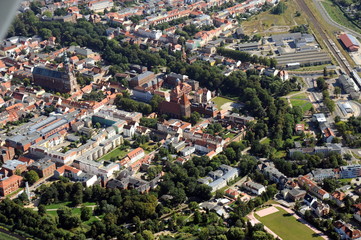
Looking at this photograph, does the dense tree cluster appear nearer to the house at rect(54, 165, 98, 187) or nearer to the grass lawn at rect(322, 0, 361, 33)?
the house at rect(54, 165, 98, 187)

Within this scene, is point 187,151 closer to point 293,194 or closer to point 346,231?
point 293,194

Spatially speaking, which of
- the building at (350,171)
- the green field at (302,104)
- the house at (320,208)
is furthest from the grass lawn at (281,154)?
the green field at (302,104)

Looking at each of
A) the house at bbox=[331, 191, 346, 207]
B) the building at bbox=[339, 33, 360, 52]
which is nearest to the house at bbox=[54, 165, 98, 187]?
the house at bbox=[331, 191, 346, 207]

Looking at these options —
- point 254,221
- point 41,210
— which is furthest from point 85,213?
point 254,221

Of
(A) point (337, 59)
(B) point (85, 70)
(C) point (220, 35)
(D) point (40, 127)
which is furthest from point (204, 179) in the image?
(C) point (220, 35)

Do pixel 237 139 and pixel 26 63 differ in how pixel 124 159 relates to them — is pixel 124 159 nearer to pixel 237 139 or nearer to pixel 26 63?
pixel 237 139

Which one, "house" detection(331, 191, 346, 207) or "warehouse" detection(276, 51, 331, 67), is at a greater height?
"warehouse" detection(276, 51, 331, 67)
